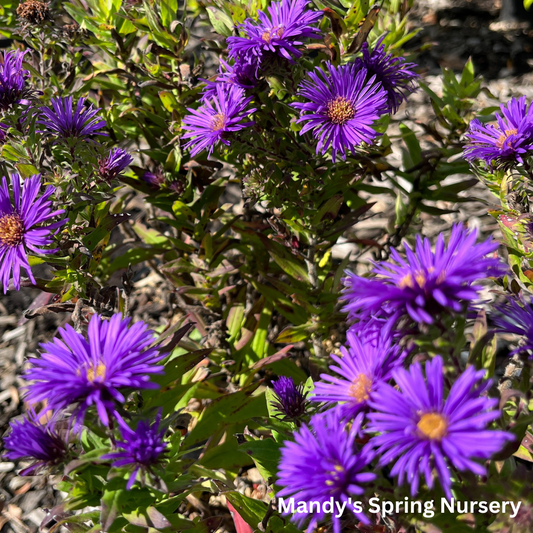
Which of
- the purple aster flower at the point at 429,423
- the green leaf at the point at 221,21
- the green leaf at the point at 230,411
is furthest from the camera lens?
the green leaf at the point at 230,411

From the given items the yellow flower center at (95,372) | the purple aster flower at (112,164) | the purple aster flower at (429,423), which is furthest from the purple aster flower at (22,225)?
the purple aster flower at (429,423)

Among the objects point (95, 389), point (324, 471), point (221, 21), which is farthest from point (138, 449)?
point (221, 21)

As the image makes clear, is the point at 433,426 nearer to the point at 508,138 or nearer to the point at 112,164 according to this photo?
the point at 508,138

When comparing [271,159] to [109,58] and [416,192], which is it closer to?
[416,192]

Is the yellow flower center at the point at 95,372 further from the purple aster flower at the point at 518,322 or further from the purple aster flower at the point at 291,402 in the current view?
the purple aster flower at the point at 518,322

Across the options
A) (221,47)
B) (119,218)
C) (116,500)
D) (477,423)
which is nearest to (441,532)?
(477,423)

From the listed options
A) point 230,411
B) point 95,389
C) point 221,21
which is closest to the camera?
point 95,389
